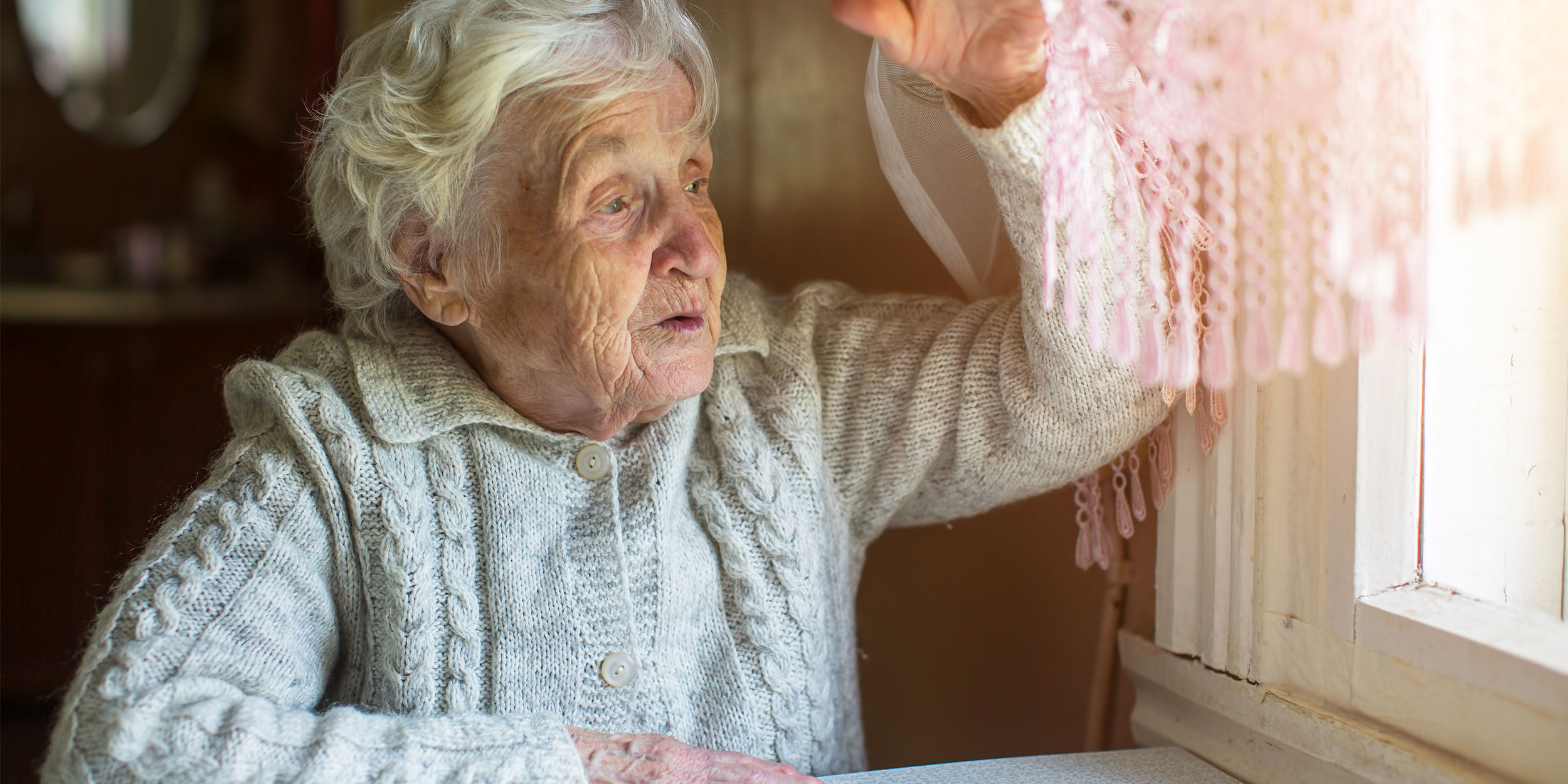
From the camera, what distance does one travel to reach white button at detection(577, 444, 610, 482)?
46.6 inches

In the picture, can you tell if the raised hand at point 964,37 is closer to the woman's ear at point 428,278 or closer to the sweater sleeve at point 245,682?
the woman's ear at point 428,278

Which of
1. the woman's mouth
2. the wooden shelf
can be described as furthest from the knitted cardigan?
the wooden shelf

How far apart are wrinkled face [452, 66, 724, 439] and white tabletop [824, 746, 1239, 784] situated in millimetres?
482

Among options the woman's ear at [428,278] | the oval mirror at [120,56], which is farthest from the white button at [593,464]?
the oval mirror at [120,56]

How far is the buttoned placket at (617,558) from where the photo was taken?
1.13 meters

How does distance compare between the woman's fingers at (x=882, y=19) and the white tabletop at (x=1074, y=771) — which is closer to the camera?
the woman's fingers at (x=882, y=19)

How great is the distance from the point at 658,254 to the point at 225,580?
1.78 ft

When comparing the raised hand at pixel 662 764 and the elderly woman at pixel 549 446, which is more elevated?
the elderly woman at pixel 549 446

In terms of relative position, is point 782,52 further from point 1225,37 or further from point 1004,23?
point 1225,37

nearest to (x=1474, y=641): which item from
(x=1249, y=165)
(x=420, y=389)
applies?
(x=1249, y=165)

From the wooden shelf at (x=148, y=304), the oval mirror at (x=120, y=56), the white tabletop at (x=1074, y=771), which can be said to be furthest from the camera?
the oval mirror at (x=120, y=56)

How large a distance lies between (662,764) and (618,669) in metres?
0.14

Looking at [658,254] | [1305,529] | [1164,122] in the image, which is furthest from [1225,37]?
[658,254]

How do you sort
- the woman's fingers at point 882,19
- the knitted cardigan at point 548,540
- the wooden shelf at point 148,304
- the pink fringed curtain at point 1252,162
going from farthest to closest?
the wooden shelf at point 148,304 → the knitted cardigan at point 548,540 → the woman's fingers at point 882,19 → the pink fringed curtain at point 1252,162
